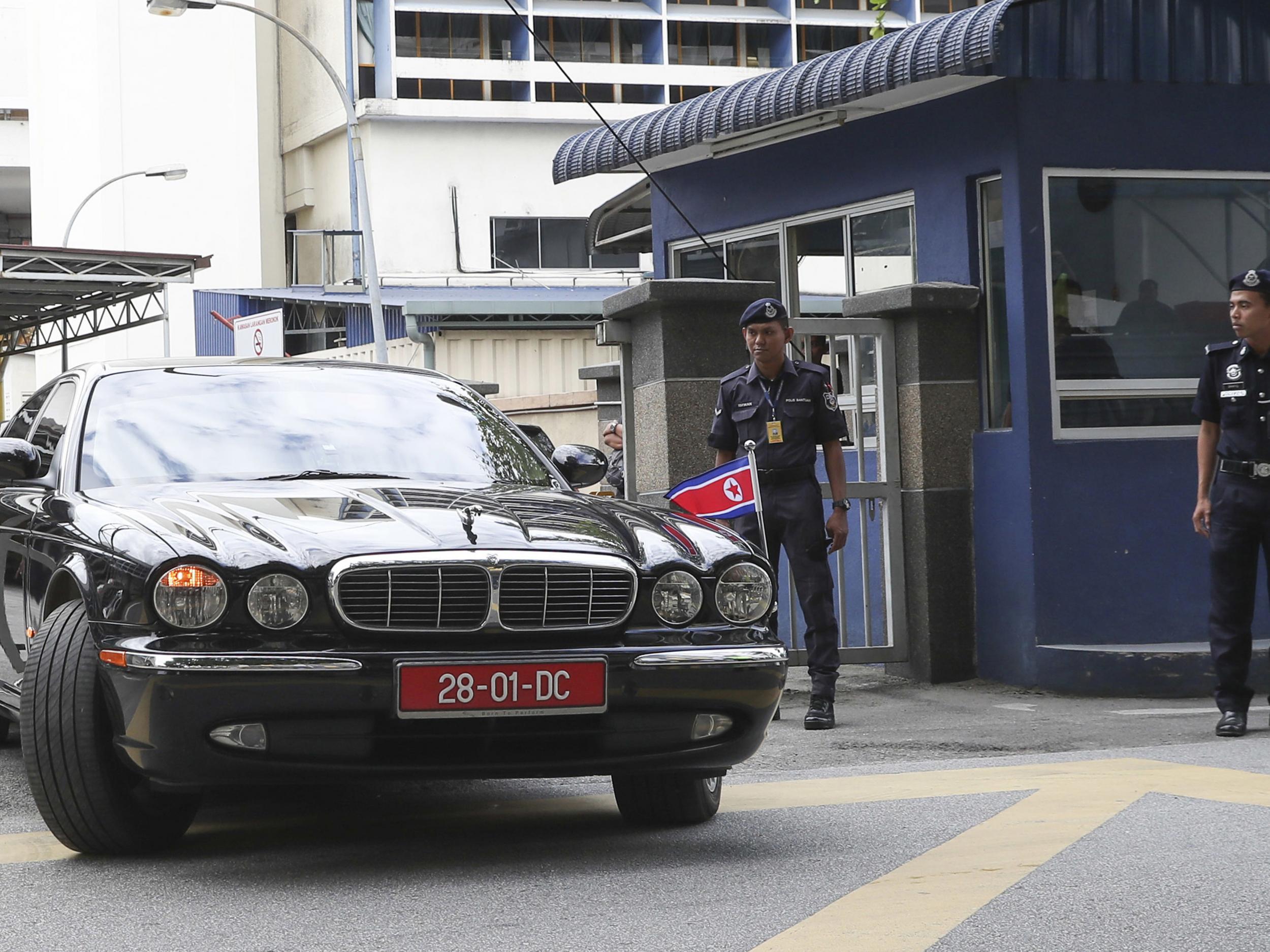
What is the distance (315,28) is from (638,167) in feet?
123

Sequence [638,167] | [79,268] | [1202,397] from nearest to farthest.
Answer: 1. [1202,397]
2. [638,167]
3. [79,268]

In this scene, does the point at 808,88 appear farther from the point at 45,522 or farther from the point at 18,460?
the point at 45,522

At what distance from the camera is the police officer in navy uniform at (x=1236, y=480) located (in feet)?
24.8

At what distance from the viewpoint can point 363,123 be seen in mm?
45344

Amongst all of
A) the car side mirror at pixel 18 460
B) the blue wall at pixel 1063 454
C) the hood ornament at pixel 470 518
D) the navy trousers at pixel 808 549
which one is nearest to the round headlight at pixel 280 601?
the hood ornament at pixel 470 518

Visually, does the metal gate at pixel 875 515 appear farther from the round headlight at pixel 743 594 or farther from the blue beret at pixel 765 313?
the round headlight at pixel 743 594

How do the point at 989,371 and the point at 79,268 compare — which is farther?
the point at 79,268

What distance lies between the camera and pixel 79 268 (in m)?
29.1

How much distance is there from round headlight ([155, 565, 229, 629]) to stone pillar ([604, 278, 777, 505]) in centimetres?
521

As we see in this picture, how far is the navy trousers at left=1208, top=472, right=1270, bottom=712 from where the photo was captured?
7.59 meters

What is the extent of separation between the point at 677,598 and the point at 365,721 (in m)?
0.90

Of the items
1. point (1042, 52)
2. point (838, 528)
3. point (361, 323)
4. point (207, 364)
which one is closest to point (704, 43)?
point (361, 323)

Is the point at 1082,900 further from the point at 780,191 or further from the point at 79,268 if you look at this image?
the point at 79,268

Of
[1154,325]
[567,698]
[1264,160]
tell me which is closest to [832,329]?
[1154,325]
